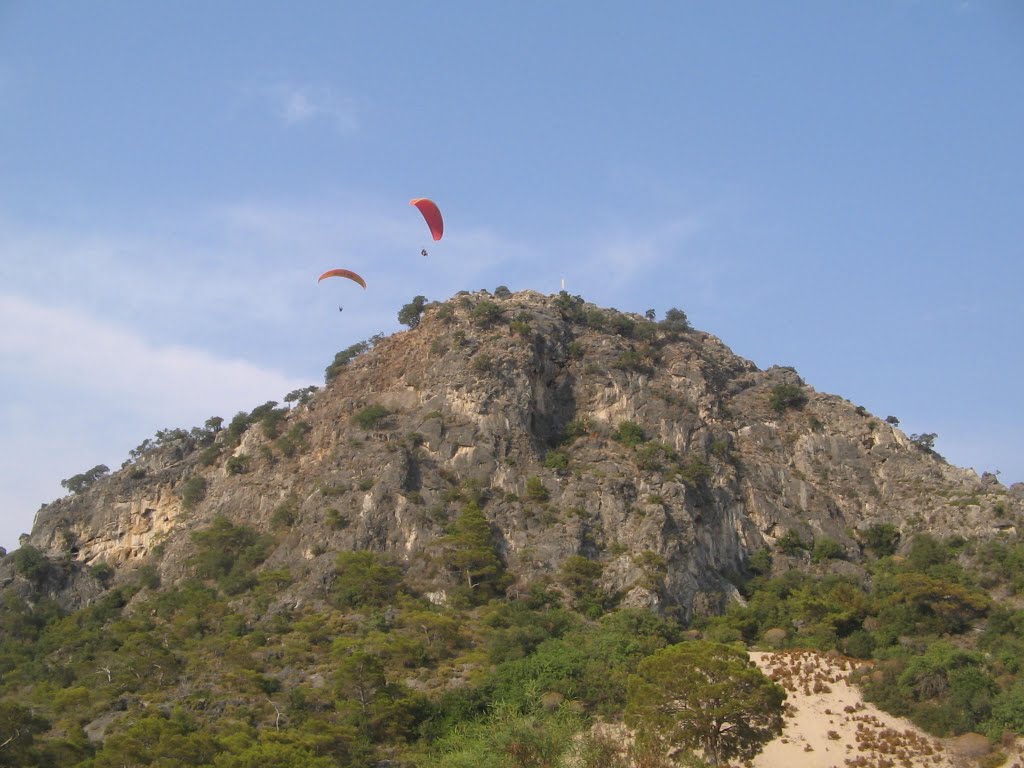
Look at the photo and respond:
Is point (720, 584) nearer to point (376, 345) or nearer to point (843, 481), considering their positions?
point (843, 481)

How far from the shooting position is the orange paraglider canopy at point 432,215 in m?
62.3

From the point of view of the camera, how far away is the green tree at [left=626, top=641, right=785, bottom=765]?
43.9 metres

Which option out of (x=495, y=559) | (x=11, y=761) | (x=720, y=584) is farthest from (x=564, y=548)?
(x=11, y=761)

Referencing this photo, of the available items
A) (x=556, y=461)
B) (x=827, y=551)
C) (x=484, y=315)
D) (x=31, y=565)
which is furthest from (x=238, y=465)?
(x=827, y=551)

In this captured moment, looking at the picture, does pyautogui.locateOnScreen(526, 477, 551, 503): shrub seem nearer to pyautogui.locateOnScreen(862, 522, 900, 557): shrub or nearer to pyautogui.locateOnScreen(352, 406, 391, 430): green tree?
pyautogui.locateOnScreen(352, 406, 391, 430): green tree

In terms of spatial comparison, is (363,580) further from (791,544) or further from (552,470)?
(791,544)

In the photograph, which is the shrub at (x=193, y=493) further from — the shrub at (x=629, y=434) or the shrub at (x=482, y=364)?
the shrub at (x=629, y=434)

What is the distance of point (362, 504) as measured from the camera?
72.6 metres

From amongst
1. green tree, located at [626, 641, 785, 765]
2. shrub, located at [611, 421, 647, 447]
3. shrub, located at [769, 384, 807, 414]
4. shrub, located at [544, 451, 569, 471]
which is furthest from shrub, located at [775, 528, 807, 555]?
green tree, located at [626, 641, 785, 765]

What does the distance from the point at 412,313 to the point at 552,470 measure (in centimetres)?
2210

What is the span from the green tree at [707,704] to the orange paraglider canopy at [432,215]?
26.9 meters

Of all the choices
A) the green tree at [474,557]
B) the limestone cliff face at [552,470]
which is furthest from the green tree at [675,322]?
the green tree at [474,557]

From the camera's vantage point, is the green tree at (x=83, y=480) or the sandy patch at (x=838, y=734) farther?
the green tree at (x=83, y=480)

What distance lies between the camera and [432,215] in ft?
206
